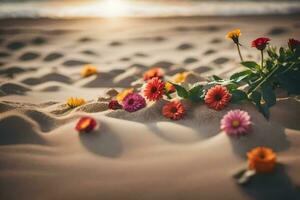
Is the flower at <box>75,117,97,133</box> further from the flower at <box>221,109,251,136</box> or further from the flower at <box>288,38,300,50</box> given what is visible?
the flower at <box>288,38,300,50</box>

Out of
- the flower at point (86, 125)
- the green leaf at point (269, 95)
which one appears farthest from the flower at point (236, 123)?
the flower at point (86, 125)

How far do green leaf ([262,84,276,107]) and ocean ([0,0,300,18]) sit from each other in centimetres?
679

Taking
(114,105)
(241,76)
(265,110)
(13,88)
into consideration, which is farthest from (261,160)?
(13,88)

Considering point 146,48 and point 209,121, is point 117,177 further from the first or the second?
point 146,48

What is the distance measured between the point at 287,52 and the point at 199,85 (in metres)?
0.56

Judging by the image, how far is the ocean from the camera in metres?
9.55

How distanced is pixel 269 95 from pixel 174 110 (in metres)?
0.55

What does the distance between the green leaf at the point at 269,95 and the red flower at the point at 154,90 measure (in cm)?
59

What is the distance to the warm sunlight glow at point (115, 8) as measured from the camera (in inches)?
388

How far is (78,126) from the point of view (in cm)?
246

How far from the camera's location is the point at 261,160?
2053 millimetres

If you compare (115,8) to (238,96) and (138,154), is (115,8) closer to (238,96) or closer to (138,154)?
(238,96)

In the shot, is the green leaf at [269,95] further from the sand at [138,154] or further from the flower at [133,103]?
the flower at [133,103]

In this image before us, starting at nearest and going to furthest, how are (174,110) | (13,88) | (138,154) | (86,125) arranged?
(138,154)
(86,125)
(174,110)
(13,88)
